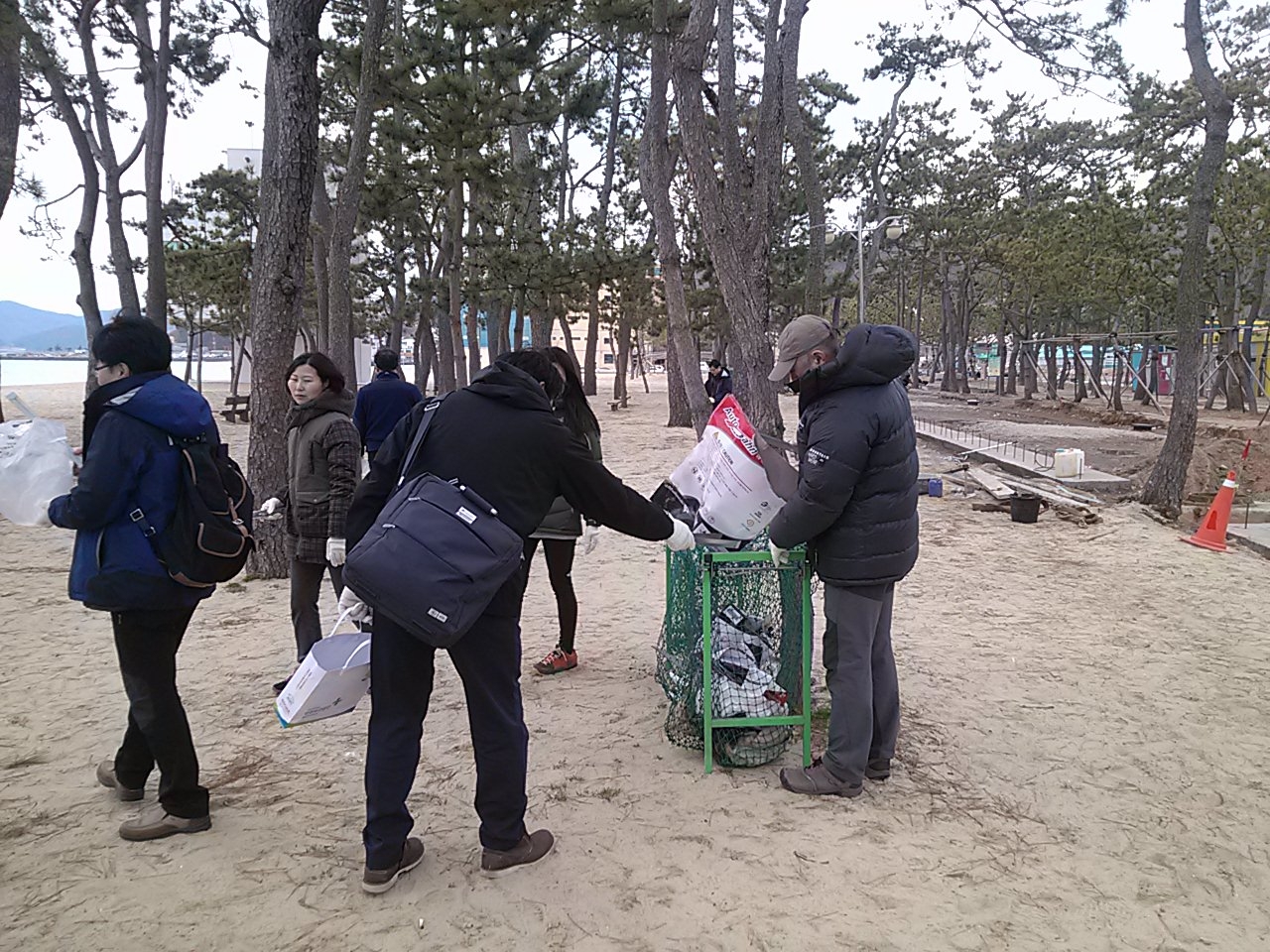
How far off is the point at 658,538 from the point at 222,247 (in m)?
19.3

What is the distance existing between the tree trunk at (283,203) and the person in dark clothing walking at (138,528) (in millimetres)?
3645

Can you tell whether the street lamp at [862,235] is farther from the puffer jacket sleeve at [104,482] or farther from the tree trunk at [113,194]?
the puffer jacket sleeve at [104,482]

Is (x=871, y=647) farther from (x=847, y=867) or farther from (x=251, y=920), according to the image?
(x=251, y=920)

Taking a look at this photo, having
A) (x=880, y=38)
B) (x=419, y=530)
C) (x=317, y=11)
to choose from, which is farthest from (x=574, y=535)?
(x=880, y=38)

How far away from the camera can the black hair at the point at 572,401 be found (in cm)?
396

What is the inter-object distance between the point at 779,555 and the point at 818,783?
2.89 ft

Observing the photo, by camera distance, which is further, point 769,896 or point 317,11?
point 317,11

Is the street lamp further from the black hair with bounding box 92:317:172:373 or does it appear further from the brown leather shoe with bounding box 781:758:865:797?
the black hair with bounding box 92:317:172:373

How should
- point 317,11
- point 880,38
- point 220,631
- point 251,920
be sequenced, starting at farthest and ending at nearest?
point 880,38
point 317,11
point 220,631
point 251,920

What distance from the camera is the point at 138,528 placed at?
2830 millimetres

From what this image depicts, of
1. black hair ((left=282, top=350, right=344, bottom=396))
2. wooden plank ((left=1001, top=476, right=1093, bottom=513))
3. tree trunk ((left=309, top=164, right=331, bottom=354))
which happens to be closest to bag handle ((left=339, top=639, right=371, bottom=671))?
black hair ((left=282, top=350, right=344, bottom=396))

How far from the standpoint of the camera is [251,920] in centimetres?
261

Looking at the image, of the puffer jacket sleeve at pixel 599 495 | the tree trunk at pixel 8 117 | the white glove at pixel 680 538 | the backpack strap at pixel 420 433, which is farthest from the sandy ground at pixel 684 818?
the tree trunk at pixel 8 117

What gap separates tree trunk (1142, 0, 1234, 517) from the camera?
8781 mm
